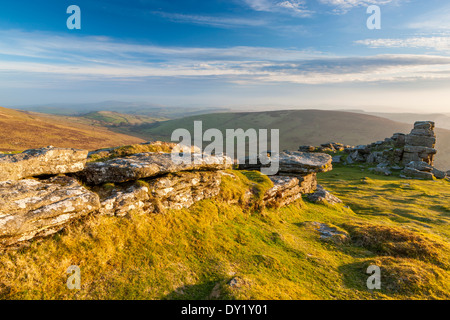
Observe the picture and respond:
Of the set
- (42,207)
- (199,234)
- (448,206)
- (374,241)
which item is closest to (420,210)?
(448,206)

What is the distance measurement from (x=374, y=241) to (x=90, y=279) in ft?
58.3

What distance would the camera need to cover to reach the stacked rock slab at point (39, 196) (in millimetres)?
8109

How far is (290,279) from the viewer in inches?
421

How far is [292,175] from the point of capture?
26078 millimetres

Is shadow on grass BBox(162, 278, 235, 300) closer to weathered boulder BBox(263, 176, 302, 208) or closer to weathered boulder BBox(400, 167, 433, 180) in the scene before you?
weathered boulder BBox(263, 176, 302, 208)

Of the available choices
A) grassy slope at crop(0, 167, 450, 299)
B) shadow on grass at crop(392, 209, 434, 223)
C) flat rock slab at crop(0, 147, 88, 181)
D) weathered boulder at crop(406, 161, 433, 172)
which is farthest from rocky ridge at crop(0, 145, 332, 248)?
weathered boulder at crop(406, 161, 433, 172)

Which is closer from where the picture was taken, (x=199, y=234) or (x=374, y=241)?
(x=199, y=234)

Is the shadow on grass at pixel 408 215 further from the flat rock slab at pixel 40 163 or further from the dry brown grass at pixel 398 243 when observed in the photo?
the flat rock slab at pixel 40 163

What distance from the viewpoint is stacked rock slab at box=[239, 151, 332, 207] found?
20216 millimetres

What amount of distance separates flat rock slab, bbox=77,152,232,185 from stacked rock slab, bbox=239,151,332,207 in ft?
29.0

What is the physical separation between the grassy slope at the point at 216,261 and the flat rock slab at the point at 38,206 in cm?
54


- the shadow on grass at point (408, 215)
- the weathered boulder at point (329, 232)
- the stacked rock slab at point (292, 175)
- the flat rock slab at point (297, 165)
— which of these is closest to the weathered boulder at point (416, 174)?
the shadow on grass at point (408, 215)
